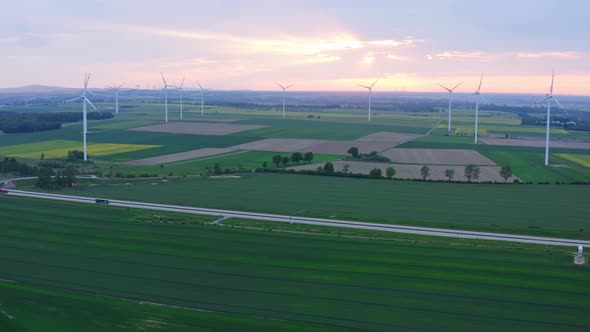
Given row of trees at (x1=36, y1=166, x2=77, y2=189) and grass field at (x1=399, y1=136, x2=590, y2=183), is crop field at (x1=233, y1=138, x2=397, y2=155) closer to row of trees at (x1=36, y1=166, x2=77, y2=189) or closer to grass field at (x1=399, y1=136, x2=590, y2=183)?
grass field at (x1=399, y1=136, x2=590, y2=183)

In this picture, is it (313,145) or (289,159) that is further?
(313,145)

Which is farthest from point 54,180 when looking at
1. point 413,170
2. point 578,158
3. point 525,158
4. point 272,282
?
point 578,158

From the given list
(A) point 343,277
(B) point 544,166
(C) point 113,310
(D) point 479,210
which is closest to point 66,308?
(C) point 113,310

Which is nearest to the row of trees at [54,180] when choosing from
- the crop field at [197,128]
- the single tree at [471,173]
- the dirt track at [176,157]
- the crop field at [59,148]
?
the dirt track at [176,157]

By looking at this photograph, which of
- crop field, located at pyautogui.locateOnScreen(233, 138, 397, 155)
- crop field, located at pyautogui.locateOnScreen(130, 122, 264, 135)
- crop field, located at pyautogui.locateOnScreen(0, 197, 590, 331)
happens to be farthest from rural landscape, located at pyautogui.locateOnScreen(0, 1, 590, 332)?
crop field, located at pyautogui.locateOnScreen(130, 122, 264, 135)

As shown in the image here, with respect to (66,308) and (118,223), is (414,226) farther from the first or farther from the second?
(66,308)

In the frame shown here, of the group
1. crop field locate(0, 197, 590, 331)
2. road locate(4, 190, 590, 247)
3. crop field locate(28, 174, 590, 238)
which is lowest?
crop field locate(0, 197, 590, 331)

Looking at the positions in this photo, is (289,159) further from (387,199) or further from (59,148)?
(59,148)
